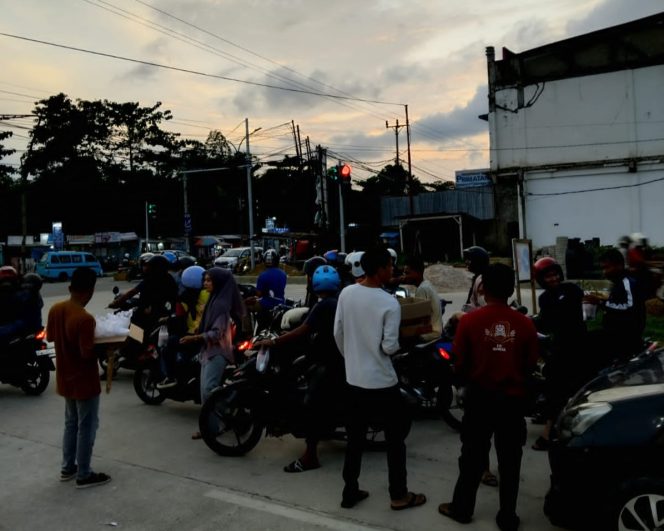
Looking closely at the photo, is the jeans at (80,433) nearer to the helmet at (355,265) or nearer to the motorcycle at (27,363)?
the helmet at (355,265)

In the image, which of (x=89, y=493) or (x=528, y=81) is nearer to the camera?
(x=89, y=493)

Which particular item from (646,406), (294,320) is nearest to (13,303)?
(294,320)

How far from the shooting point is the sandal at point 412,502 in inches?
172

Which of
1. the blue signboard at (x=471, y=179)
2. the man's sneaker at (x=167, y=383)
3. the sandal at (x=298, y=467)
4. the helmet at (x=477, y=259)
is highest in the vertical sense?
the blue signboard at (x=471, y=179)

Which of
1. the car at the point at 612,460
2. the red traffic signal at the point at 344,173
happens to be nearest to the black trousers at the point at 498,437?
the car at the point at 612,460

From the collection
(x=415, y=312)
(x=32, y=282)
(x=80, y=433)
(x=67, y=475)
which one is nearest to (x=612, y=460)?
(x=415, y=312)

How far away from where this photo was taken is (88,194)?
196 feet

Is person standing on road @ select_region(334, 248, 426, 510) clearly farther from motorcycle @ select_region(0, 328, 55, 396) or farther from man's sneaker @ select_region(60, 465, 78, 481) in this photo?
motorcycle @ select_region(0, 328, 55, 396)

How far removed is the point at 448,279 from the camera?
72.4 feet

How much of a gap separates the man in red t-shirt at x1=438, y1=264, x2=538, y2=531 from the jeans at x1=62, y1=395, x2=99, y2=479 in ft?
9.66

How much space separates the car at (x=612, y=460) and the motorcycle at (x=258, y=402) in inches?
82.6

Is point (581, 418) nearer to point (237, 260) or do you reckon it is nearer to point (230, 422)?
point (230, 422)

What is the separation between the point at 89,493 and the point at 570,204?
30691mm

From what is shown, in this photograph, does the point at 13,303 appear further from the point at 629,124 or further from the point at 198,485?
the point at 629,124
